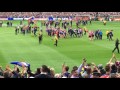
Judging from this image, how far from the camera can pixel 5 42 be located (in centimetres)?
2056

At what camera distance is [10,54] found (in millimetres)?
18781

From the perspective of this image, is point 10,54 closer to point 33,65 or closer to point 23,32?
point 33,65

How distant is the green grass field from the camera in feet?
56.9

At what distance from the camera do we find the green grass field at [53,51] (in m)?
17.3

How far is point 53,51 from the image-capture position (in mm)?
19844

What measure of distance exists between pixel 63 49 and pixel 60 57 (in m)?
2.71

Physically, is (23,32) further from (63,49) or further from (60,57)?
(60,57)
